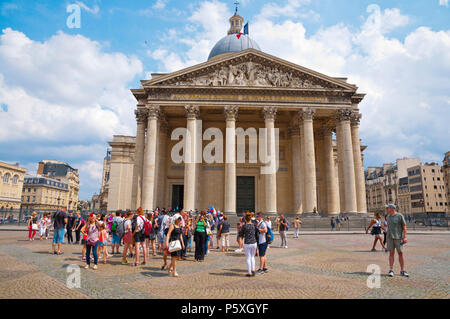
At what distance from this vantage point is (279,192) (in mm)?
34844

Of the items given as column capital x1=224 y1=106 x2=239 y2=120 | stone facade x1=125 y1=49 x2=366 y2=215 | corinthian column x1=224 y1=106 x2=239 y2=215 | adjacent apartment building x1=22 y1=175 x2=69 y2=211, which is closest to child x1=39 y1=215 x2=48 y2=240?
stone facade x1=125 y1=49 x2=366 y2=215

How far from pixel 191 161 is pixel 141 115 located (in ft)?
27.3

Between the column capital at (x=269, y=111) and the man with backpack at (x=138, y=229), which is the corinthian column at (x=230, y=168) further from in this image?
the man with backpack at (x=138, y=229)

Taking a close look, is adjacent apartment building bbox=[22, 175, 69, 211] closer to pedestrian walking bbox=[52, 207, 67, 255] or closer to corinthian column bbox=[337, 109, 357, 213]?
pedestrian walking bbox=[52, 207, 67, 255]

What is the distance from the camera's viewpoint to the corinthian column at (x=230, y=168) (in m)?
28.2

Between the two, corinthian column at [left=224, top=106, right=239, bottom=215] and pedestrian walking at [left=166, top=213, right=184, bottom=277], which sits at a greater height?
corinthian column at [left=224, top=106, right=239, bottom=215]

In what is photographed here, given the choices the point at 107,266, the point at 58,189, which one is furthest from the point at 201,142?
the point at 58,189

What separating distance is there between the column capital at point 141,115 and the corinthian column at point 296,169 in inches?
702

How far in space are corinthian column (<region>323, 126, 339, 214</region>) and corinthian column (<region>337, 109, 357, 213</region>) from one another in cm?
221

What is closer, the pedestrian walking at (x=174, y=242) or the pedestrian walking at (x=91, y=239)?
the pedestrian walking at (x=174, y=242)

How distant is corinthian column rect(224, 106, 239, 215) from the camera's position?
28.2 meters

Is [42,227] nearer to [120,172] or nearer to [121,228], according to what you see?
[121,228]

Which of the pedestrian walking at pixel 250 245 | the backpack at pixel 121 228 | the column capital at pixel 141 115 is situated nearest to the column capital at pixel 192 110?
the column capital at pixel 141 115
